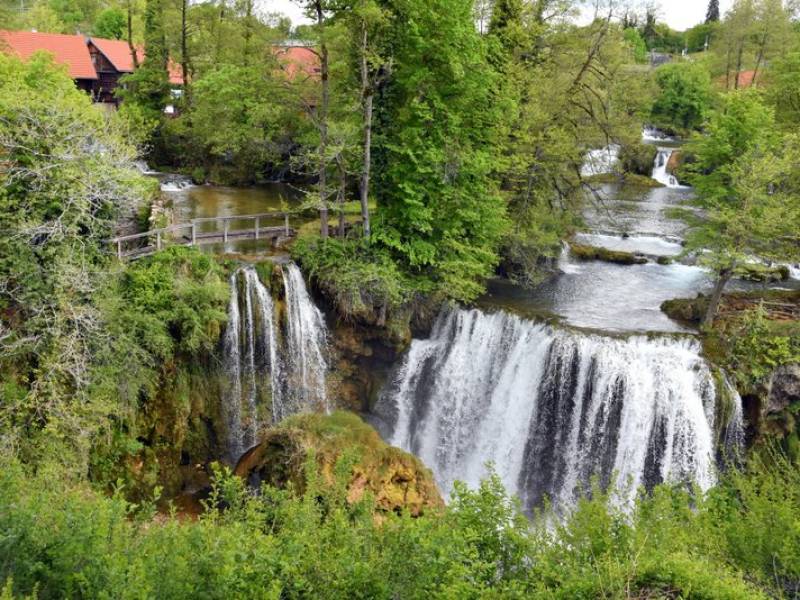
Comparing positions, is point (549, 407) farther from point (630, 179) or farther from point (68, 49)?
point (68, 49)

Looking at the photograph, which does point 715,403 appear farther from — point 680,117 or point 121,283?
point 680,117

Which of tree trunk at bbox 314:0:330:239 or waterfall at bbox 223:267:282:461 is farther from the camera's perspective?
tree trunk at bbox 314:0:330:239

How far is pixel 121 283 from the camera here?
15.2 m

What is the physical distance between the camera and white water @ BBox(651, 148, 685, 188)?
1565 inches

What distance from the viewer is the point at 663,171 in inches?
1609

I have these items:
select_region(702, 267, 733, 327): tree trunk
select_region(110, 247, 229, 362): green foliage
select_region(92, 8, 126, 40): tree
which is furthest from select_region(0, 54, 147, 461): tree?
select_region(92, 8, 126, 40): tree

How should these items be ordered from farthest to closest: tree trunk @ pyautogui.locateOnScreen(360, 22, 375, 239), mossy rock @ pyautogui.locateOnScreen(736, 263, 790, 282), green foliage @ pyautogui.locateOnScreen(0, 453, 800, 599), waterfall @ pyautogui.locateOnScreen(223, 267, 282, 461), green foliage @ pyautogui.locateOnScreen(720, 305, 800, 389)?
mossy rock @ pyautogui.locateOnScreen(736, 263, 790, 282) → tree trunk @ pyautogui.locateOnScreen(360, 22, 375, 239) → waterfall @ pyautogui.locateOnScreen(223, 267, 282, 461) → green foliage @ pyautogui.locateOnScreen(720, 305, 800, 389) → green foliage @ pyautogui.locateOnScreen(0, 453, 800, 599)

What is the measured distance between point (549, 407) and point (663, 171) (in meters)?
28.7

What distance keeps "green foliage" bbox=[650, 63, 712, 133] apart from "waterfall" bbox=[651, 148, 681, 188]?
8767 millimetres

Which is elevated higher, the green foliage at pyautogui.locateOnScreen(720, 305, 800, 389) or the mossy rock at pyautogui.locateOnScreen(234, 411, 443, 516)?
the green foliage at pyautogui.locateOnScreen(720, 305, 800, 389)

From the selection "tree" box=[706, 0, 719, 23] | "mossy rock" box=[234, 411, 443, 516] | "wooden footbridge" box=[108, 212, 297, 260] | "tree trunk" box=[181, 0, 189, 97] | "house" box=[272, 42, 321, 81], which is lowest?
"mossy rock" box=[234, 411, 443, 516]

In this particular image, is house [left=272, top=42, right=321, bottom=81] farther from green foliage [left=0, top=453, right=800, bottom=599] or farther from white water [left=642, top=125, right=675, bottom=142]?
white water [left=642, top=125, right=675, bottom=142]

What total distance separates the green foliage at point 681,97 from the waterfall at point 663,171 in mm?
8767

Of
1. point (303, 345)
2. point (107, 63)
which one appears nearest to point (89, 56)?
point (107, 63)
